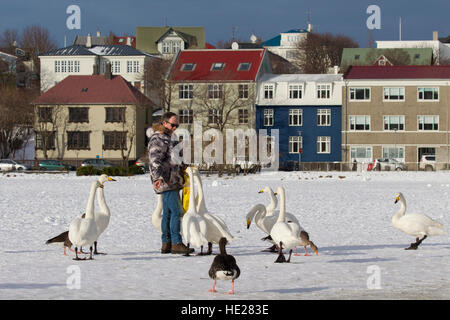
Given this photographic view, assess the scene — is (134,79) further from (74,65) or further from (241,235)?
(241,235)

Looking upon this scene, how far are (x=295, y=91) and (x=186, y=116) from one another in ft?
33.3

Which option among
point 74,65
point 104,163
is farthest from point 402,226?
point 74,65

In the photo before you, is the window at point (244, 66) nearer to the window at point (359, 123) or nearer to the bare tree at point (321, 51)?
the window at point (359, 123)

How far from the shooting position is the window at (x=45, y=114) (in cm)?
6969

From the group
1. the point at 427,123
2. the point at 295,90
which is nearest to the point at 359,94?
the point at 295,90

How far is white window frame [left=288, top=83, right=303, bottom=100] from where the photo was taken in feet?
229

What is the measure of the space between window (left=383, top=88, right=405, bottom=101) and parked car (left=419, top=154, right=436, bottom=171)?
5.54 m

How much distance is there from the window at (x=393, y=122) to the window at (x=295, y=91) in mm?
7710

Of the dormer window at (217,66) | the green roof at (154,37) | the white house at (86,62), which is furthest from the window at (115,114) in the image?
the green roof at (154,37)

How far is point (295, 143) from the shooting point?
6975 centimetres

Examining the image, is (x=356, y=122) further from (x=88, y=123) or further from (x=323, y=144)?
(x=88, y=123)

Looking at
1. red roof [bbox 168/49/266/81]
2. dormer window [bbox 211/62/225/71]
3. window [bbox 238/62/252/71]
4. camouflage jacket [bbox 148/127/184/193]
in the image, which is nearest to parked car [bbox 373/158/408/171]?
red roof [bbox 168/49/266/81]

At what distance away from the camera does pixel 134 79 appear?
93000 millimetres

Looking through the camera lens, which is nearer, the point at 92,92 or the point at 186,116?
the point at 92,92
